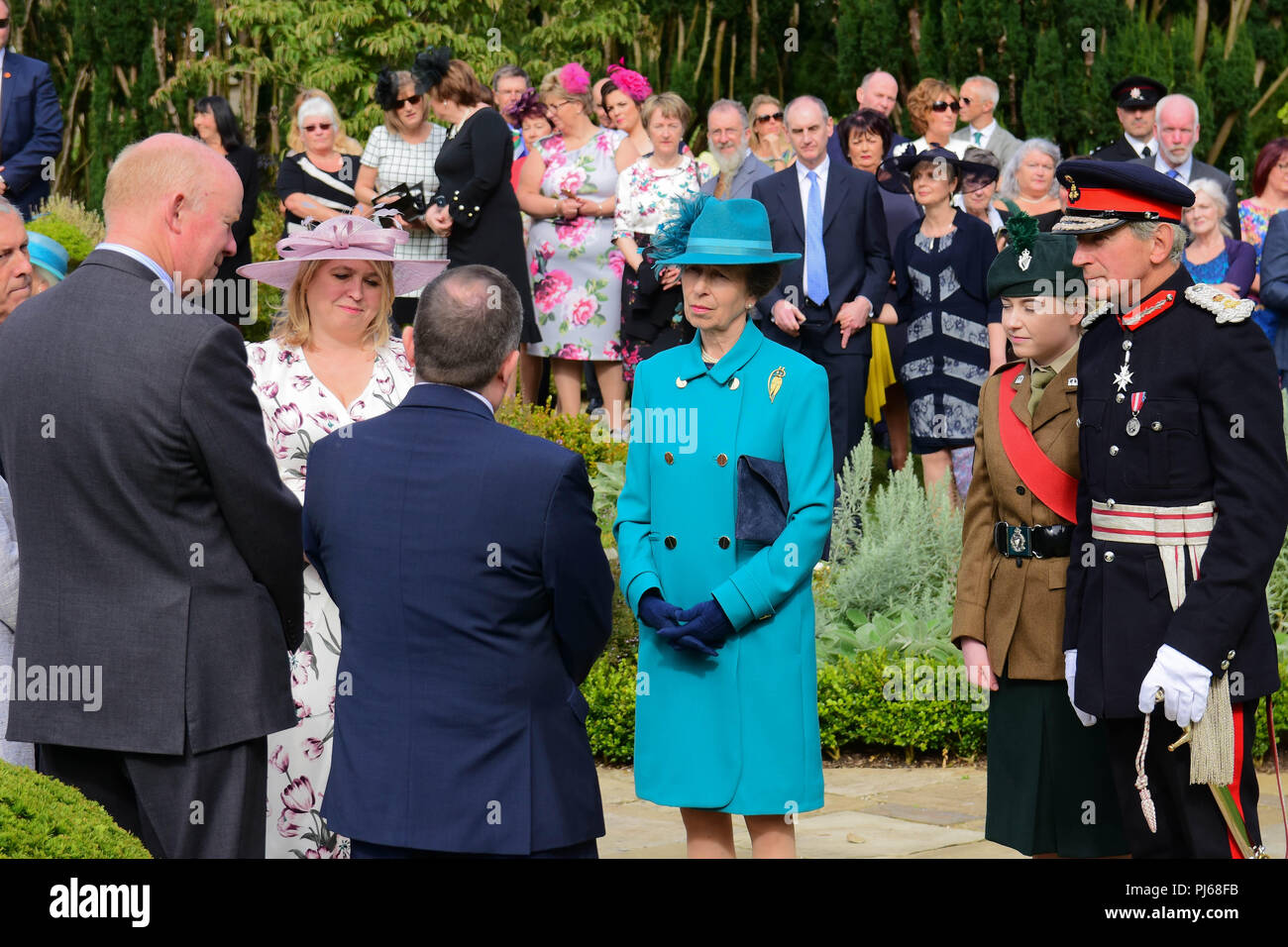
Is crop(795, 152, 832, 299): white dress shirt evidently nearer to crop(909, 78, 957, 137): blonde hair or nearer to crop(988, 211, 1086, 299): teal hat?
crop(909, 78, 957, 137): blonde hair

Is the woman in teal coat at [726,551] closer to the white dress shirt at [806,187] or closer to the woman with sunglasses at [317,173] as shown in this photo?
the white dress shirt at [806,187]

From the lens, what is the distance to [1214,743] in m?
3.96

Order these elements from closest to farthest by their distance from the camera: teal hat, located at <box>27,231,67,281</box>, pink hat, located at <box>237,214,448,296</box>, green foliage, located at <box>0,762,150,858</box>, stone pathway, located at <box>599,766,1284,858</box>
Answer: green foliage, located at <box>0,762,150,858</box>, pink hat, located at <box>237,214,448,296</box>, stone pathway, located at <box>599,766,1284,858</box>, teal hat, located at <box>27,231,67,281</box>

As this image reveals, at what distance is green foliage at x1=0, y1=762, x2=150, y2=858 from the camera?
3.02 metres

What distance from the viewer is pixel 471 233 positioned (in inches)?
388

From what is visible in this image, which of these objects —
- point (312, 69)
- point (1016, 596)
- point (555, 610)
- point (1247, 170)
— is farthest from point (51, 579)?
point (312, 69)

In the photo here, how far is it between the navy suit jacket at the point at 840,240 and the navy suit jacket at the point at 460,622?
5.57 meters

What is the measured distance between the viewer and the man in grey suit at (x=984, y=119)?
1134 cm

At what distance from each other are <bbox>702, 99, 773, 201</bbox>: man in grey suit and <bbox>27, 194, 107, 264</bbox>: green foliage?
3.79 metres

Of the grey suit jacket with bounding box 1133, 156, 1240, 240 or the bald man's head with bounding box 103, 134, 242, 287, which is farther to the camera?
the grey suit jacket with bounding box 1133, 156, 1240, 240

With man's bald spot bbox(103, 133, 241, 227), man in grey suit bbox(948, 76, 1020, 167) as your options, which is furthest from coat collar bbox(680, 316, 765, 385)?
man in grey suit bbox(948, 76, 1020, 167)

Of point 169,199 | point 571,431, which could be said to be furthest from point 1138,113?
point 169,199

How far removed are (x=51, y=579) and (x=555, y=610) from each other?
1176 millimetres
